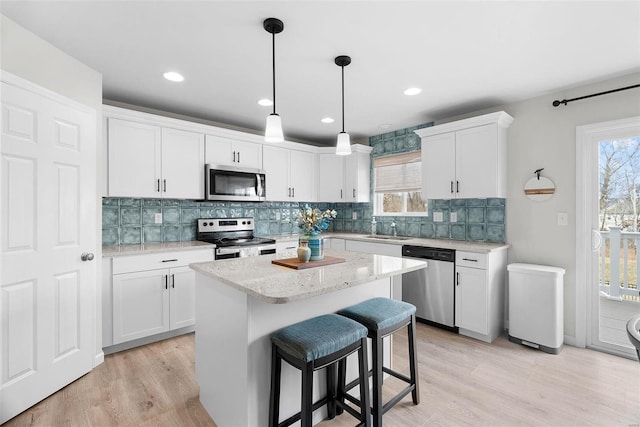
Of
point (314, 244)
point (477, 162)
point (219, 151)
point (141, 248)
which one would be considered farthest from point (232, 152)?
point (477, 162)

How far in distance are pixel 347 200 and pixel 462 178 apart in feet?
5.71

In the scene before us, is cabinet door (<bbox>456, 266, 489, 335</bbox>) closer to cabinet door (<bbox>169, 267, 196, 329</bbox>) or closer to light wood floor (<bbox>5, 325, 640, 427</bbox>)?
light wood floor (<bbox>5, 325, 640, 427</bbox>)

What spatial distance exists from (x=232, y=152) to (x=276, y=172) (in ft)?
2.26

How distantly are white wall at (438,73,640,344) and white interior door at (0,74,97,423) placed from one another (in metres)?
3.93

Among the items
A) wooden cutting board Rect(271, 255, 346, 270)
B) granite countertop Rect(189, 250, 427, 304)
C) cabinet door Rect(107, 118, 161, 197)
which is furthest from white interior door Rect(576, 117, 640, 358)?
cabinet door Rect(107, 118, 161, 197)

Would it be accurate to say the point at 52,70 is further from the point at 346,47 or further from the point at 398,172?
the point at 398,172

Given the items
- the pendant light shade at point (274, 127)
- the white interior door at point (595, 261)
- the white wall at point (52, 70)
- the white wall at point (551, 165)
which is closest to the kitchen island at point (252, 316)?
the pendant light shade at point (274, 127)

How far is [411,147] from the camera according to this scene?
4.22 meters

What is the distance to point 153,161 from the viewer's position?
318 centimetres

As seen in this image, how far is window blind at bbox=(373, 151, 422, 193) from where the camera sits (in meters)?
4.19

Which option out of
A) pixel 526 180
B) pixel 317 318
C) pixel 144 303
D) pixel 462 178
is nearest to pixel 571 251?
pixel 526 180

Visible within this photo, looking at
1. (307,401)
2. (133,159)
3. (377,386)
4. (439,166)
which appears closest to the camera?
(307,401)

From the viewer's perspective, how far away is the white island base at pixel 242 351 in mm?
1563

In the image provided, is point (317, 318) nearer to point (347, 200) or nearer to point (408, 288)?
point (408, 288)
